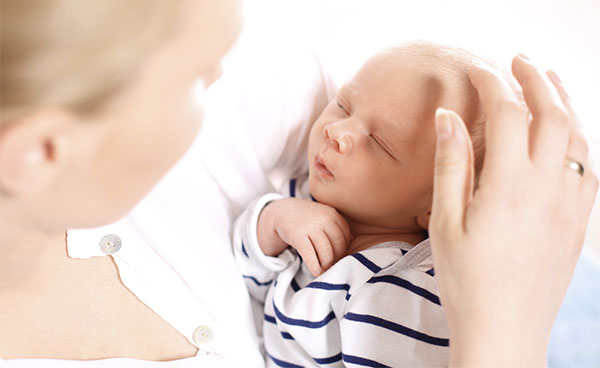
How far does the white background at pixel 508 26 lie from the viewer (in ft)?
6.60

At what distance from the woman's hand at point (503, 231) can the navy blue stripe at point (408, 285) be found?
250 mm

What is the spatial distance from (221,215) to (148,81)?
2.44 ft

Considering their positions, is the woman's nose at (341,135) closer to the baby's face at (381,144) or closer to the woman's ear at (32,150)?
the baby's face at (381,144)

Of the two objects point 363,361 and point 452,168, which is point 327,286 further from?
point 452,168

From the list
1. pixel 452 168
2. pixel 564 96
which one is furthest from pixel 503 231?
pixel 564 96

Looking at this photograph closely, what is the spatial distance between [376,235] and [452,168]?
1.76 feet

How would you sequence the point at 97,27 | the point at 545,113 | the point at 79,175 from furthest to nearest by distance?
the point at 545,113, the point at 79,175, the point at 97,27

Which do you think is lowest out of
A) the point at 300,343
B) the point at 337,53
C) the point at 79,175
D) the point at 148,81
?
the point at 300,343

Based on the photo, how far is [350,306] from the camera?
1.16 meters

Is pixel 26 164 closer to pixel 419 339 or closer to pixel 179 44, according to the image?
pixel 179 44

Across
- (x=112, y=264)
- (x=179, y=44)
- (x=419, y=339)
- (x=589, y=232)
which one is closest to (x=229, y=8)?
(x=179, y=44)

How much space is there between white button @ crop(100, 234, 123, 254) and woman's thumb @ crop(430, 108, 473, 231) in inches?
25.7

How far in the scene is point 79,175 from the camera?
66cm

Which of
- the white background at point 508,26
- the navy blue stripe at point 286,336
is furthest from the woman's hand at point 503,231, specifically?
the white background at point 508,26
